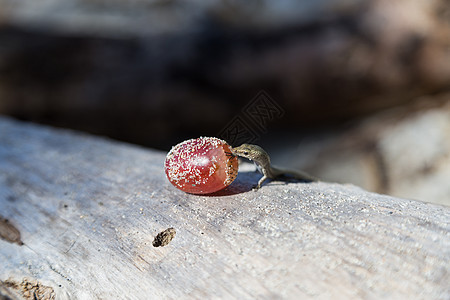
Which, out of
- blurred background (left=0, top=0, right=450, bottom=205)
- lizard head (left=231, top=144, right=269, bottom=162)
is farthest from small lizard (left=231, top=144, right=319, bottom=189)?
blurred background (left=0, top=0, right=450, bottom=205)

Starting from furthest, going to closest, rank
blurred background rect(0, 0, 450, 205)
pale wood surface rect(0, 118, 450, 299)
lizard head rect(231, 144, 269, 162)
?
blurred background rect(0, 0, 450, 205) < lizard head rect(231, 144, 269, 162) < pale wood surface rect(0, 118, 450, 299)

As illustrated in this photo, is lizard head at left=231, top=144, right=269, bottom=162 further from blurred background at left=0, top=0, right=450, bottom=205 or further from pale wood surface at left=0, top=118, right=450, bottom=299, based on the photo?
blurred background at left=0, top=0, right=450, bottom=205

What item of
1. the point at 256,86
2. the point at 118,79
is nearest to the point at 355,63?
the point at 256,86

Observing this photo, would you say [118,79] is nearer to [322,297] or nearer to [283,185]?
[283,185]

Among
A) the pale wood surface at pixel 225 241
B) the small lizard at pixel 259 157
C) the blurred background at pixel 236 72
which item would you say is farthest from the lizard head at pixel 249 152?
the blurred background at pixel 236 72

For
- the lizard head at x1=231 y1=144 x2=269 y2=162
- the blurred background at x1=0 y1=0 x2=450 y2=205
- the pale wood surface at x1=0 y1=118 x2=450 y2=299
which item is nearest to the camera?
the pale wood surface at x1=0 y1=118 x2=450 y2=299
